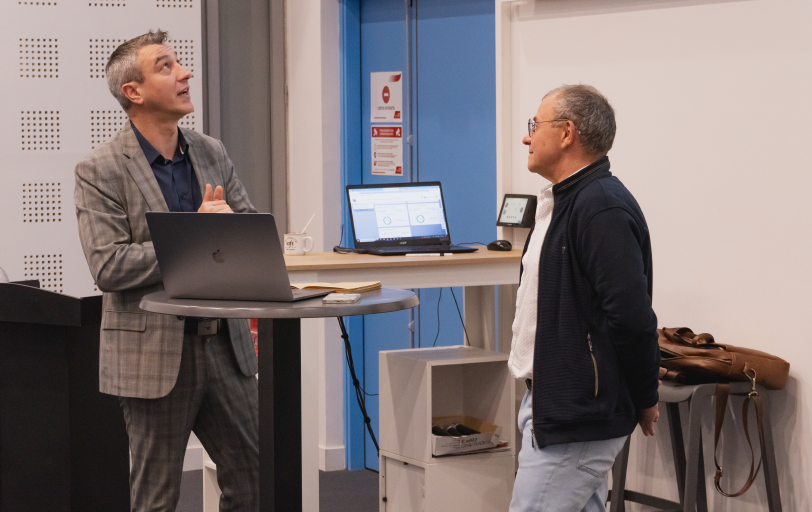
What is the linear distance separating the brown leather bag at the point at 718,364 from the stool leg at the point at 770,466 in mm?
89

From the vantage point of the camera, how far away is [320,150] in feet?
15.2

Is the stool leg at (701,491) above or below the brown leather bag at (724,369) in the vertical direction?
below

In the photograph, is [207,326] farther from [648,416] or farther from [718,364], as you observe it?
[718,364]

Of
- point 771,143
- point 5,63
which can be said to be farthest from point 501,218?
point 5,63

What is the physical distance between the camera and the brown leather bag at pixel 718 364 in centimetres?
300

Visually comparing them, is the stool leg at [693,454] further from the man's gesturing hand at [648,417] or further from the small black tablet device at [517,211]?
the small black tablet device at [517,211]

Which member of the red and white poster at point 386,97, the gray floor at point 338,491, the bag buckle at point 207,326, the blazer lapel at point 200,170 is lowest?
the gray floor at point 338,491

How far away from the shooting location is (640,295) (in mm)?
2006

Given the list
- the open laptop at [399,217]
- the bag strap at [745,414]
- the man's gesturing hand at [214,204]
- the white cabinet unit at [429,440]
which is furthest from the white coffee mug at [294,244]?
the bag strap at [745,414]

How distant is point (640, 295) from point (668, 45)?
171cm

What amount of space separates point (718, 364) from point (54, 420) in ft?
6.47

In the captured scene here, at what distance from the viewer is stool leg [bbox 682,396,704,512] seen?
2.97 metres

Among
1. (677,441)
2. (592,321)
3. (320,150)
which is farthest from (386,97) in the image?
(592,321)

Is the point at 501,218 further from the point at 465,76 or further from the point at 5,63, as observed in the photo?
the point at 5,63
